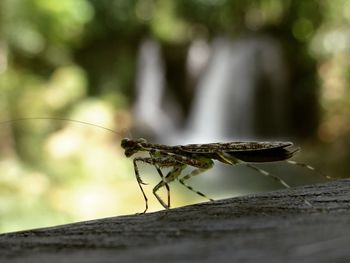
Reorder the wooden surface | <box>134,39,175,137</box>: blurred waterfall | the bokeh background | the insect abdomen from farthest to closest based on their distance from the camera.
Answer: <box>134,39,175,137</box>: blurred waterfall
the bokeh background
the insect abdomen
the wooden surface

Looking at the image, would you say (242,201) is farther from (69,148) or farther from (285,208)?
(69,148)

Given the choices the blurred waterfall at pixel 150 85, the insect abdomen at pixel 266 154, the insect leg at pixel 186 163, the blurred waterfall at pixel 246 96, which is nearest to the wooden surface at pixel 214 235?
the insect abdomen at pixel 266 154

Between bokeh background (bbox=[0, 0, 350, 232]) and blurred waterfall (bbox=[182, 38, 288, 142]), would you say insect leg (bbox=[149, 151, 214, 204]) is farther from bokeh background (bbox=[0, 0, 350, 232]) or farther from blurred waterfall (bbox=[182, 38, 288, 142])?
blurred waterfall (bbox=[182, 38, 288, 142])

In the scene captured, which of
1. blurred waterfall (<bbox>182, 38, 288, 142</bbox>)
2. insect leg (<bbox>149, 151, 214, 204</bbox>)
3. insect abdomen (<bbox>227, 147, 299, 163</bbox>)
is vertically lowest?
insect abdomen (<bbox>227, 147, 299, 163</bbox>)

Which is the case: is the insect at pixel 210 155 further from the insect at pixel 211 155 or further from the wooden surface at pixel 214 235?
the wooden surface at pixel 214 235

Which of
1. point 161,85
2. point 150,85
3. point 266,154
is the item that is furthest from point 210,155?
point 150,85

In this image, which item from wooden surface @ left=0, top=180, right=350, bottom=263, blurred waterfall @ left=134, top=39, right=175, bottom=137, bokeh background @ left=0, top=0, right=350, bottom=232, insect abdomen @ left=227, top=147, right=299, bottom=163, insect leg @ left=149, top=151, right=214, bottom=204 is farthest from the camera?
blurred waterfall @ left=134, top=39, right=175, bottom=137

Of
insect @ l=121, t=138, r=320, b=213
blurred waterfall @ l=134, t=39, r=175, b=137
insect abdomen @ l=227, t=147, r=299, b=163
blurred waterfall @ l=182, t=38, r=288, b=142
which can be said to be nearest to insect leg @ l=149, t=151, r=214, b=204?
insect @ l=121, t=138, r=320, b=213
